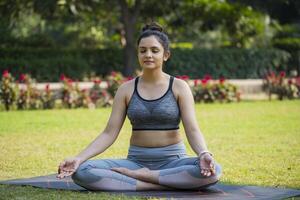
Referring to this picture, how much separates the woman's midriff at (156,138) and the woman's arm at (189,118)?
14cm

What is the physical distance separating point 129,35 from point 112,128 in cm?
1928

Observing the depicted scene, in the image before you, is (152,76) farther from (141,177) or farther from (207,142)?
(207,142)

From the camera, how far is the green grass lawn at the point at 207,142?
23.5 ft

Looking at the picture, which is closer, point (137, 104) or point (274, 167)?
point (137, 104)

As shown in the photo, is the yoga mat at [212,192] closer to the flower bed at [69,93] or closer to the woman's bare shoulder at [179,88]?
the woman's bare shoulder at [179,88]

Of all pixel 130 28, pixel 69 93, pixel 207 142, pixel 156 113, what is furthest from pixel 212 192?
pixel 130 28

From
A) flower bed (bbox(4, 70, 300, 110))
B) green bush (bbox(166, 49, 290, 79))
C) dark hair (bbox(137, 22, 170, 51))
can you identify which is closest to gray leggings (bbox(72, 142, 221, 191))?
dark hair (bbox(137, 22, 170, 51))

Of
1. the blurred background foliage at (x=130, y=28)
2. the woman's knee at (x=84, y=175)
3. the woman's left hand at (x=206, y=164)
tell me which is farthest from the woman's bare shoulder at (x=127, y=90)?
the blurred background foliage at (x=130, y=28)

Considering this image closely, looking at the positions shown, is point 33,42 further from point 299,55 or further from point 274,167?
point 274,167

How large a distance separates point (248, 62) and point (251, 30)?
1.84 m

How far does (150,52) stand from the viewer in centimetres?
612

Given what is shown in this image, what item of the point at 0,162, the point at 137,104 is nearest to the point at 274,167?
the point at 137,104

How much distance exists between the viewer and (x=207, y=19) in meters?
27.5

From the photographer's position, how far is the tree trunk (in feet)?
82.3
